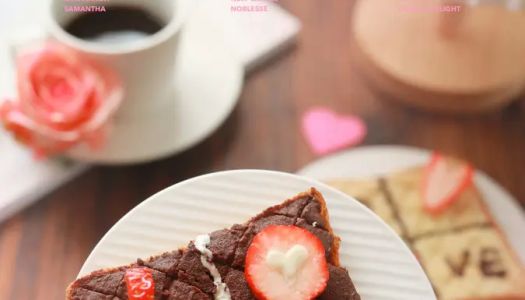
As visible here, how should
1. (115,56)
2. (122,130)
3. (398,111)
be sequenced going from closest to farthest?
(115,56), (122,130), (398,111)

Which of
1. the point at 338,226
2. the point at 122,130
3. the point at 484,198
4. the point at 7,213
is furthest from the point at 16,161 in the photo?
Answer: the point at 484,198

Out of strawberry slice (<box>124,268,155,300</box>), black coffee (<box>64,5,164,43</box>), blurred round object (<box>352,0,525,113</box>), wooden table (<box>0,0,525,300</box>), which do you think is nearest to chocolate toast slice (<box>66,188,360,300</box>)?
strawberry slice (<box>124,268,155,300</box>)

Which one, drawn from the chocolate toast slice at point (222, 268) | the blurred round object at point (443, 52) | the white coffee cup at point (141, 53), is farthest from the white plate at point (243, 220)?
the blurred round object at point (443, 52)

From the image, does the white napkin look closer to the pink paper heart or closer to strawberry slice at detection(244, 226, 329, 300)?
the pink paper heart

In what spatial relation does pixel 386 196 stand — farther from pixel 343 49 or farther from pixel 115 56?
pixel 115 56

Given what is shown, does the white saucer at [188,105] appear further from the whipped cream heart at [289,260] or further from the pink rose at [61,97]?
the whipped cream heart at [289,260]

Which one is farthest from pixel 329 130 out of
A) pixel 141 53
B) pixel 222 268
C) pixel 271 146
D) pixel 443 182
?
pixel 222 268
